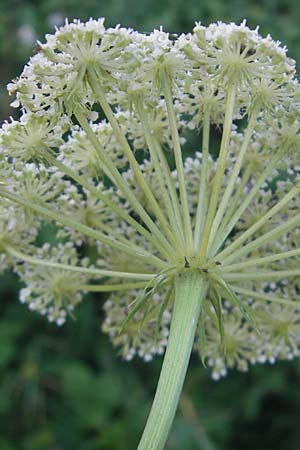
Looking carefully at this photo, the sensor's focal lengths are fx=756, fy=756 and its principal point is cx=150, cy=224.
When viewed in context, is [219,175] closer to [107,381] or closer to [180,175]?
[180,175]

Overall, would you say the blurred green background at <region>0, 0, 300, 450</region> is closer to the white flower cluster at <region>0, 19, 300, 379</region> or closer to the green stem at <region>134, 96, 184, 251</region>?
the white flower cluster at <region>0, 19, 300, 379</region>

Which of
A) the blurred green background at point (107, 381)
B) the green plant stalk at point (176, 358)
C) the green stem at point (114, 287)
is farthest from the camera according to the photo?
the blurred green background at point (107, 381)

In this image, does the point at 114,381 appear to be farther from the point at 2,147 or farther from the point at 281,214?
the point at 2,147

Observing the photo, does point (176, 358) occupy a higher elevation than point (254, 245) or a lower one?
lower

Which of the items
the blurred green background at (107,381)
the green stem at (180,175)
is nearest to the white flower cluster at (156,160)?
the green stem at (180,175)

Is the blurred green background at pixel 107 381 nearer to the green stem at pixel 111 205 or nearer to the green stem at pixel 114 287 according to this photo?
the green stem at pixel 114 287

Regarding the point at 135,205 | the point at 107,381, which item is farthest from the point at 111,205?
the point at 107,381

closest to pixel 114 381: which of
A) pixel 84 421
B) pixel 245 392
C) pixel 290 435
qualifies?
pixel 84 421
